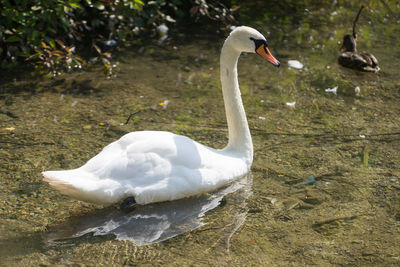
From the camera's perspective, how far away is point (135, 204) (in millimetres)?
4148

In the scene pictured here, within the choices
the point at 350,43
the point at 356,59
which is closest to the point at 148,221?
the point at 356,59

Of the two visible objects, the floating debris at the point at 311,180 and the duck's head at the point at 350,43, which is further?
the duck's head at the point at 350,43

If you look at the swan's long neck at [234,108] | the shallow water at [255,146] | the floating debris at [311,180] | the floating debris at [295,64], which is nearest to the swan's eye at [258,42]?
the swan's long neck at [234,108]

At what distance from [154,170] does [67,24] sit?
3.44 metres

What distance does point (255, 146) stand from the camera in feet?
16.9

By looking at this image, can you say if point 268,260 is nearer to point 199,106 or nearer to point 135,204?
point 135,204

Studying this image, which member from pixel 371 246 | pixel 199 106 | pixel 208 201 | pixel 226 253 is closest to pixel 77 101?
pixel 199 106

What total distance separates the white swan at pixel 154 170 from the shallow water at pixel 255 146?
23 centimetres

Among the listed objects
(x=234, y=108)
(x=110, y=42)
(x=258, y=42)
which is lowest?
(x=110, y=42)

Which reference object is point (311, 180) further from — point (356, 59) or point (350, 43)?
point (350, 43)

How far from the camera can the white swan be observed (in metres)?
3.78

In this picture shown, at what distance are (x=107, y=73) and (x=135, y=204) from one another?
288cm

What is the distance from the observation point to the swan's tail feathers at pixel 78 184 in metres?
3.65

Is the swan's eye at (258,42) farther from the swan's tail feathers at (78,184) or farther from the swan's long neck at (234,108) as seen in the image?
the swan's tail feathers at (78,184)
